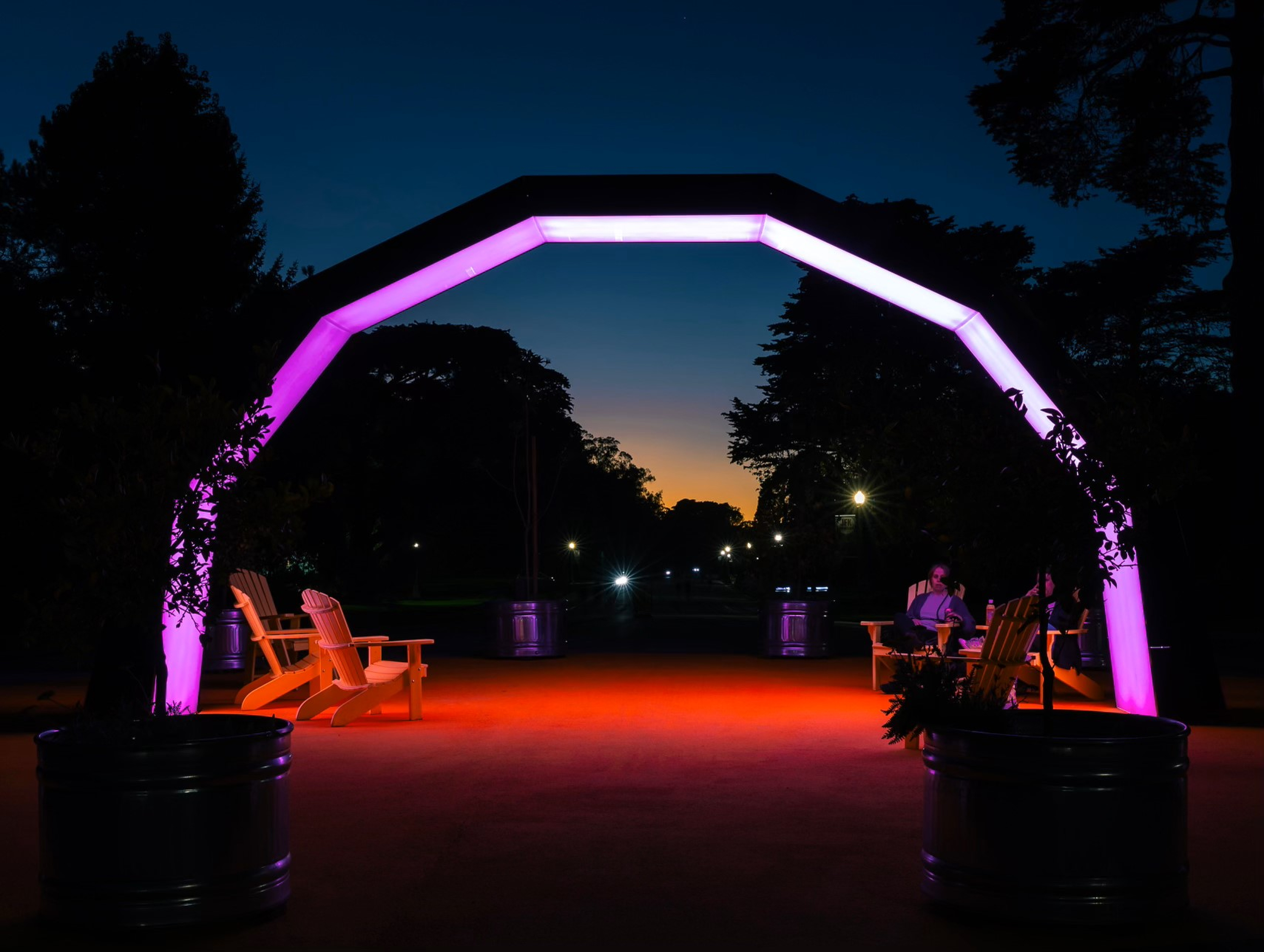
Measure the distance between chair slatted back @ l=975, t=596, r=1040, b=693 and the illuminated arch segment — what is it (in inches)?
49.8

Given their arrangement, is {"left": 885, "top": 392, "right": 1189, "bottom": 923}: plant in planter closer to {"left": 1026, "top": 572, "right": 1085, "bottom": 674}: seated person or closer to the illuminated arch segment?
the illuminated arch segment

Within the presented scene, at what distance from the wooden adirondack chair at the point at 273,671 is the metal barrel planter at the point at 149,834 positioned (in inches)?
303

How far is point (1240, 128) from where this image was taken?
22531 millimetres

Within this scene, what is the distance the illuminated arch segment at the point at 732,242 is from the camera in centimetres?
1128

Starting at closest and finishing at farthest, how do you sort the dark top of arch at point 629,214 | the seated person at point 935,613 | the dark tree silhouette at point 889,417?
Answer: the dark tree silhouette at point 889,417 → the dark top of arch at point 629,214 → the seated person at point 935,613

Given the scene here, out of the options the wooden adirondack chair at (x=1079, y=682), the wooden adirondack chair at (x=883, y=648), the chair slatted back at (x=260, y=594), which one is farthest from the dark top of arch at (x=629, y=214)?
the wooden adirondack chair at (x=1079, y=682)

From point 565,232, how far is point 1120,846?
8.60 m

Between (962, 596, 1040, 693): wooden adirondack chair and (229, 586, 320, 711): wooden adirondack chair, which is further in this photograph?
(229, 586, 320, 711): wooden adirondack chair

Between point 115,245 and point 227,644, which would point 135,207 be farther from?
point 227,644

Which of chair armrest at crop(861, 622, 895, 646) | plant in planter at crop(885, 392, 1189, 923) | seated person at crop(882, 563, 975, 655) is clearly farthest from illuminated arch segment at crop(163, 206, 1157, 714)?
plant in planter at crop(885, 392, 1189, 923)

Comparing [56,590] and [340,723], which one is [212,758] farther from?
[340,723]

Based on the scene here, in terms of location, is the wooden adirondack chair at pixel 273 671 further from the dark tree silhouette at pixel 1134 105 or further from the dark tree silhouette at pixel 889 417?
the dark tree silhouette at pixel 1134 105

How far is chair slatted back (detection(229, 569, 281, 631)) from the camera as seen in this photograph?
13.5 metres

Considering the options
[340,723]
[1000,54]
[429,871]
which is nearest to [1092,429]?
[429,871]
